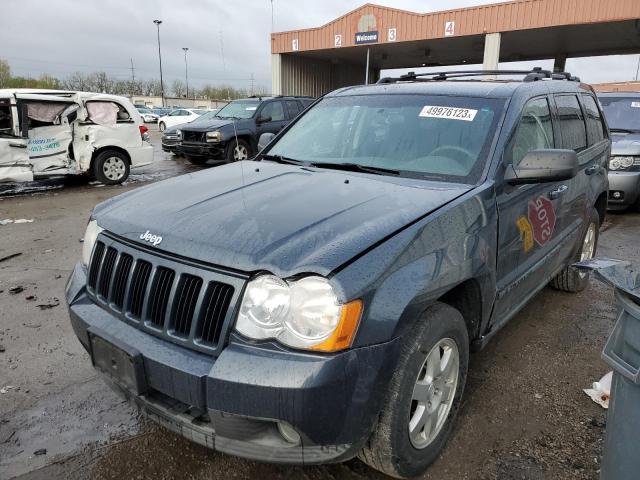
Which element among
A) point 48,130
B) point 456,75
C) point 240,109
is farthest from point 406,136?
point 240,109

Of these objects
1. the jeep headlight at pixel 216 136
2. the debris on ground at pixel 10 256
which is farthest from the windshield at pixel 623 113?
the debris on ground at pixel 10 256

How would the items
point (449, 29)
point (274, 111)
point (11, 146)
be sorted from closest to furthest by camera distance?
point (11, 146) → point (274, 111) → point (449, 29)

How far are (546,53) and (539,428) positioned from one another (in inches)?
1066

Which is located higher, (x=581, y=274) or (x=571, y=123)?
(x=571, y=123)

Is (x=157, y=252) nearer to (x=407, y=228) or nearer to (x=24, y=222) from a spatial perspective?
(x=407, y=228)

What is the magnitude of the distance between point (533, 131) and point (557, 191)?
493mm

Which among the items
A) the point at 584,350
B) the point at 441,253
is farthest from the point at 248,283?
the point at 584,350

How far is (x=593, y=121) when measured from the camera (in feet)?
13.8

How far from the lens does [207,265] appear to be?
1871 millimetres

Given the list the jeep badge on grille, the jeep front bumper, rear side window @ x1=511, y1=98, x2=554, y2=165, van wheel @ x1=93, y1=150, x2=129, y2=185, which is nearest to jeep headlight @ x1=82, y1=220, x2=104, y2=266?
the jeep badge on grille

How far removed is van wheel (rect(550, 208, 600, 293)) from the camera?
4230 millimetres

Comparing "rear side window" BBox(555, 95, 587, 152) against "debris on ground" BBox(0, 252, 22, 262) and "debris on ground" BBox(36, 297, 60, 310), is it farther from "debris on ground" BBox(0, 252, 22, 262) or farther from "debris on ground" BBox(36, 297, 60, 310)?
"debris on ground" BBox(0, 252, 22, 262)

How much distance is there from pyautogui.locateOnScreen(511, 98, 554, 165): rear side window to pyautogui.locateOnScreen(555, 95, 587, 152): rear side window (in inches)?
11.4

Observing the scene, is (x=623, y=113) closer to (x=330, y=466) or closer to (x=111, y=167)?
(x=330, y=466)
